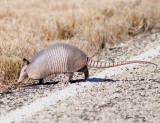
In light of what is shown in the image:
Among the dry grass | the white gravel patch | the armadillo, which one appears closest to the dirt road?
the white gravel patch

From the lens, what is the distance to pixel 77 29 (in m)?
10.1

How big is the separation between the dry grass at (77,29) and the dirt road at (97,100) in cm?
75

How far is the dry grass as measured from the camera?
6.88 m

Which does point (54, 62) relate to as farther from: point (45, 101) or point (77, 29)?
point (77, 29)

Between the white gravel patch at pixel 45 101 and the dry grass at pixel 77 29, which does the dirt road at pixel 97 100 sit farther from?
the dry grass at pixel 77 29

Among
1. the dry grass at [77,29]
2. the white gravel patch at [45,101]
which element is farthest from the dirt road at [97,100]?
the dry grass at [77,29]

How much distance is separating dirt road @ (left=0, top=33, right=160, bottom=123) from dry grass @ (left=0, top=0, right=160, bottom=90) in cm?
75

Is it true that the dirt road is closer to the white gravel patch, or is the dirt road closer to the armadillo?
the white gravel patch

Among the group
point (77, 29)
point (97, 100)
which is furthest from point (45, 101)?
point (77, 29)

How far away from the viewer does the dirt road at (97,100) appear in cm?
448

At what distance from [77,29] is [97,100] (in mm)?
5229

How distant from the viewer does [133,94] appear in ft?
17.6

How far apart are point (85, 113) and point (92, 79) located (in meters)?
1.94

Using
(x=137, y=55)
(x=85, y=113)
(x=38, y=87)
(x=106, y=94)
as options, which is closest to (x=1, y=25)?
(x=137, y=55)
